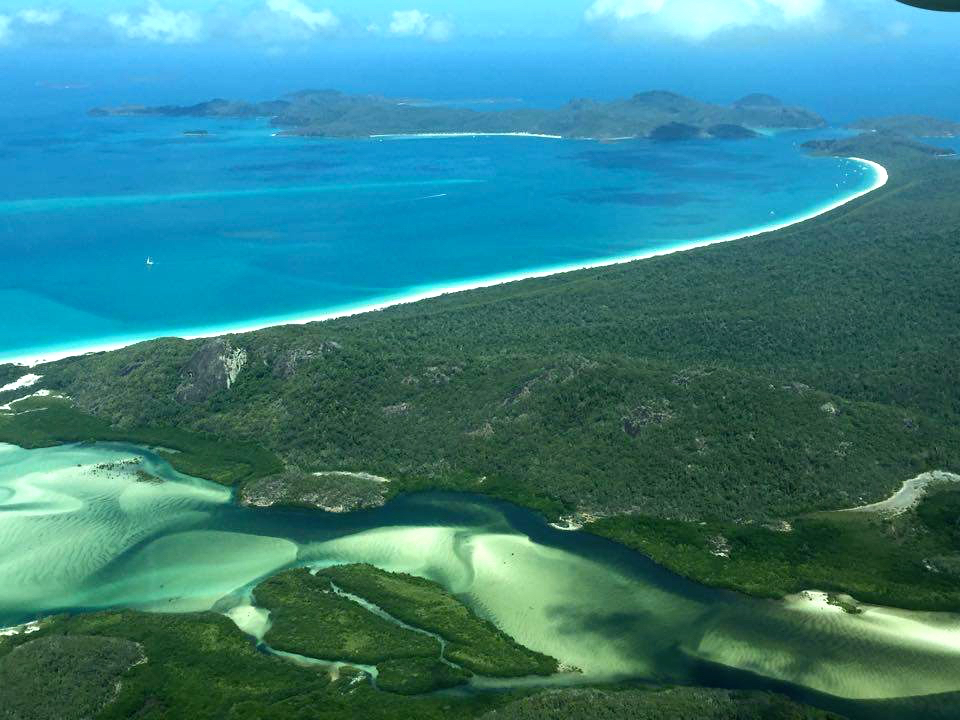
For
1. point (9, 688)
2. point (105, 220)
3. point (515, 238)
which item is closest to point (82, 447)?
point (9, 688)

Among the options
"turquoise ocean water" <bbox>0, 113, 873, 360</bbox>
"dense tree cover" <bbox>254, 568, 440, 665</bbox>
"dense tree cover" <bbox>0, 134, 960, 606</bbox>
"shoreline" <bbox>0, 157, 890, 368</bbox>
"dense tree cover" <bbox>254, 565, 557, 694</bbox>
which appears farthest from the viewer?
"turquoise ocean water" <bbox>0, 113, 873, 360</bbox>

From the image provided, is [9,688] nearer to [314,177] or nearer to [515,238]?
[515,238]

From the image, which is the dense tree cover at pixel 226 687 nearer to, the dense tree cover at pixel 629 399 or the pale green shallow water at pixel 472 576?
the pale green shallow water at pixel 472 576

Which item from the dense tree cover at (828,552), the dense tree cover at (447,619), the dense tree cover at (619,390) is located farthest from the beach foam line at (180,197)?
the dense tree cover at (828,552)

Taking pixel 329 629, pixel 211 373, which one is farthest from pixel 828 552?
pixel 211 373

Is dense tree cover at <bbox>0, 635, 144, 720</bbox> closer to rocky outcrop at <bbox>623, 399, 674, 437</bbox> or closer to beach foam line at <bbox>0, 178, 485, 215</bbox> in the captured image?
rocky outcrop at <bbox>623, 399, 674, 437</bbox>

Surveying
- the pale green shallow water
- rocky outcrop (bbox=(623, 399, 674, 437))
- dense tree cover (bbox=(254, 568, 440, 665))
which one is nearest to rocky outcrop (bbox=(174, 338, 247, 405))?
the pale green shallow water
